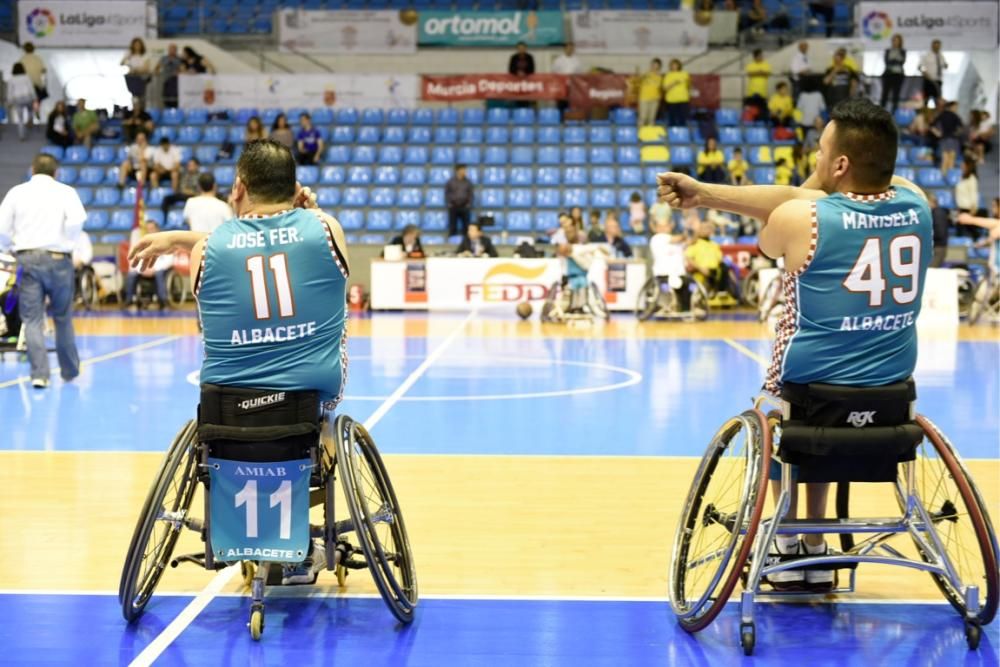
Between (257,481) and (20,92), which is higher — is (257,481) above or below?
below

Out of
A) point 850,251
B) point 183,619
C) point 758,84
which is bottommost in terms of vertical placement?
point 183,619

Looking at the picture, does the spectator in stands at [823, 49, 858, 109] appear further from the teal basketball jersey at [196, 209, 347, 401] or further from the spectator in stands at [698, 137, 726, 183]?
the teal basketball jersey at [196, 209, 347, 401]

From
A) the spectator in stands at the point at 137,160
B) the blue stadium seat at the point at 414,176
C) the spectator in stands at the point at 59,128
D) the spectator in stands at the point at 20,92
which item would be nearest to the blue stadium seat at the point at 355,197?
the blue stadium seat at the point at 414,176

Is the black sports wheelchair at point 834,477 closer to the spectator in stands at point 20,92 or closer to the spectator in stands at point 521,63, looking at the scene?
the spectator in stands at point 521,63

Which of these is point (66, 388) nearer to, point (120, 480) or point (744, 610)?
point (120, 480)

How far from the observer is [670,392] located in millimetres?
9875

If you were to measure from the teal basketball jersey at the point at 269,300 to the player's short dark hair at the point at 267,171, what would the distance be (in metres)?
0.09

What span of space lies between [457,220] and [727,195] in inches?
700

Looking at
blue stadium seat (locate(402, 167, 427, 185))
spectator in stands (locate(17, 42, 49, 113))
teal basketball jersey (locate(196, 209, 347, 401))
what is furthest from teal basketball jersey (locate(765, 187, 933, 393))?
spectator in stands (locate(17, 42, 49, 113))

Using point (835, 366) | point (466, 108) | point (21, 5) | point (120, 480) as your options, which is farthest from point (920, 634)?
point (21, 5)

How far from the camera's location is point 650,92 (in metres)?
23.7

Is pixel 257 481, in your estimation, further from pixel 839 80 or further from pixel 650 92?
pixel 839 80

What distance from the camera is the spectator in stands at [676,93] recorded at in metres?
23.2

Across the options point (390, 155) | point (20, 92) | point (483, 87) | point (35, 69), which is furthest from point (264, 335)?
point (35, 69)
